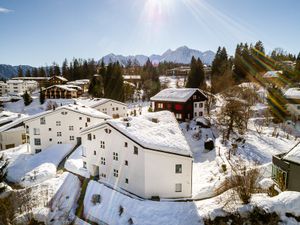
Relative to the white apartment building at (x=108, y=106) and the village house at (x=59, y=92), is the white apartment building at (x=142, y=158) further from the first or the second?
the village house at (x=59, y=92)

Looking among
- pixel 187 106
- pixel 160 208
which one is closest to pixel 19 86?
pixel 187 106

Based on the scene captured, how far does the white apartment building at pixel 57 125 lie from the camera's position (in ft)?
120

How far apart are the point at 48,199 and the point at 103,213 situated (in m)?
6.59

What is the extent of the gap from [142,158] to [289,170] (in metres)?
12.4

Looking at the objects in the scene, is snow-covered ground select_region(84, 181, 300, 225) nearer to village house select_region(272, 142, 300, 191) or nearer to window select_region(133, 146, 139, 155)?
village house select_region(272, 142, 300, 191)

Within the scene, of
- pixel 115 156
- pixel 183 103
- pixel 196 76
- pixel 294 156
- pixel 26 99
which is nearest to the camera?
pixel 294 156

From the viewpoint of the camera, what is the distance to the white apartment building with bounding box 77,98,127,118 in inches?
2042

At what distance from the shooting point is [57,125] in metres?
37.0

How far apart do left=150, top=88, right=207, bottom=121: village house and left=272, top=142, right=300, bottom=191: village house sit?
86.0 ft

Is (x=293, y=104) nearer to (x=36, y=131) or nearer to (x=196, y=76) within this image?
(x=196, y=76)

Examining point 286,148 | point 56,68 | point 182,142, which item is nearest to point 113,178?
point 182,142

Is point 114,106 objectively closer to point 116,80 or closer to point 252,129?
point 116,80

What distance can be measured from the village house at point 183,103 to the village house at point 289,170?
86.0 feet

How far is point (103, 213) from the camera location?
20000 mm
